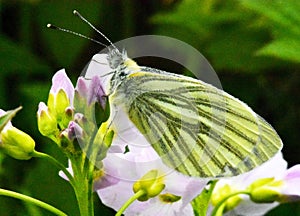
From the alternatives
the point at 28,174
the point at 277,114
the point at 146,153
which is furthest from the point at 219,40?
the point at 146,153

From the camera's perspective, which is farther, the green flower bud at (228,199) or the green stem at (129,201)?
the green flower bud at (228,199)

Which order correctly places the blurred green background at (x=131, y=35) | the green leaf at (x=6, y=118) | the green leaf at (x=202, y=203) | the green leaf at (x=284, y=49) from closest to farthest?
the green leaf at (x=6, y=118) → the green leaf at (x=202, y=203) → the green leaf at (x=284, y=49) → the blurred green background at (x=131, y=35)

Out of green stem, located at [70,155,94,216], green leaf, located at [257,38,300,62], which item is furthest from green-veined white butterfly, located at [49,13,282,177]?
green leaf, located at [257,38,300,62]

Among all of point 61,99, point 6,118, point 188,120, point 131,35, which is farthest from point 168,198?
point 131,35

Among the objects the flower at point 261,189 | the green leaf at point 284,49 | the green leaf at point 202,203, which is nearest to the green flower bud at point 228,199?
the flower at point 261,189

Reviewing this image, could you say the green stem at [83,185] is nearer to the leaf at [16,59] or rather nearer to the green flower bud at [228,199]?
the green flower bud at [228,199]

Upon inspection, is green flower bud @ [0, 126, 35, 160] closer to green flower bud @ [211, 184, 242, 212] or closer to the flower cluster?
the flower cluster

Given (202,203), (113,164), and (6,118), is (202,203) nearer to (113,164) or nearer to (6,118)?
(113,164)
